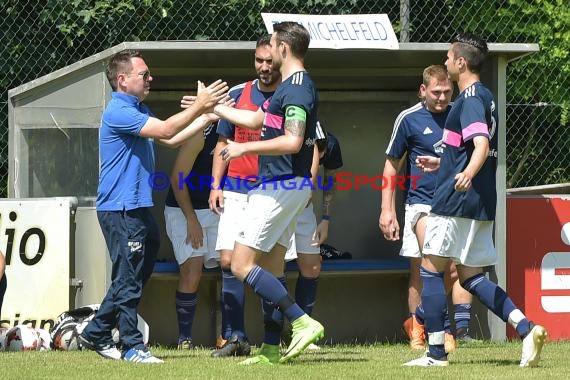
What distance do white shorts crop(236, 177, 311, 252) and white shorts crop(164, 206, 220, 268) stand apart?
2066 mm

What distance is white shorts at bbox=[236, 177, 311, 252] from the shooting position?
25.5 feet

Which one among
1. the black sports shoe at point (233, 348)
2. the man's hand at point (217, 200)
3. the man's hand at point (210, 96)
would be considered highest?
the man's hand at point (210, 96)

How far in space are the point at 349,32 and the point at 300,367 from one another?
3250mm

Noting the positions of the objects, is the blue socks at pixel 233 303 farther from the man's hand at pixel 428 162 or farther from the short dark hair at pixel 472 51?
the short dark hair at pixel 472 51

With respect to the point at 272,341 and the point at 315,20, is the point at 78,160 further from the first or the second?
the point at 272,341

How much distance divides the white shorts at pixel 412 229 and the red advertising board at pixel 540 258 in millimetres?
971

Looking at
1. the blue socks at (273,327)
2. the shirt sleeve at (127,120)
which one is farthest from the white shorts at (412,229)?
the shirt sleeve at (127,120)

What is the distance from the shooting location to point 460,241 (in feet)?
26.0

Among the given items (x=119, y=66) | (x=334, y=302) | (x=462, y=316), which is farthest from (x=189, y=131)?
(x=334, y=302)

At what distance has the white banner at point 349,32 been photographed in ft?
32.6

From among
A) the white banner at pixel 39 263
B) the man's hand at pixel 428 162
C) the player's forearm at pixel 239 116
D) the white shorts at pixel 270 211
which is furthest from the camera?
the white banner at pixel 39 263

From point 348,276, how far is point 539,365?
321cm

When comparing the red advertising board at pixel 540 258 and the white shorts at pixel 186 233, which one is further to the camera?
the red advertising board at pixel 540 258

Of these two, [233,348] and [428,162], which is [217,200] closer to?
[233,348]
